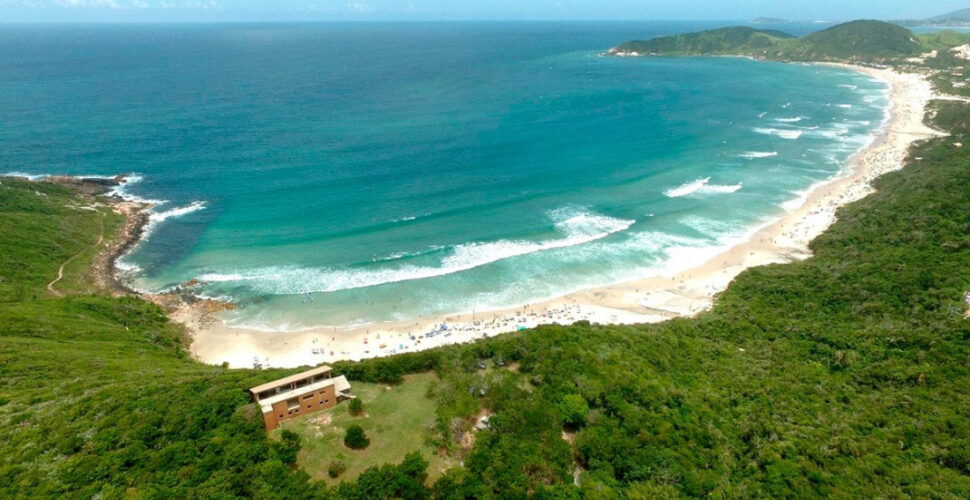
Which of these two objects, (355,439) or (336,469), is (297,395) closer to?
(355,439)

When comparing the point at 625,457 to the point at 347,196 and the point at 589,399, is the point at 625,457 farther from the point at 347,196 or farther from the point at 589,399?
the point at 347,196

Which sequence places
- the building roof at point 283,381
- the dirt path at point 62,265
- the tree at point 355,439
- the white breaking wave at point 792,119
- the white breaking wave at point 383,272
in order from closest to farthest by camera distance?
1. the tree at point 355,439
2. the building roof at point 283,381
3. the dirt path at point 62,265
4. the white breaking wave at point 383,272
5. the white breaking wave at point 792,119

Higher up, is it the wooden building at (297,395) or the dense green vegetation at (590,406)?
the wooden building at (297,395)

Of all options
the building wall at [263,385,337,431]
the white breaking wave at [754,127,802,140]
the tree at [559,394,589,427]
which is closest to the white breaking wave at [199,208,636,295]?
the building wall at [263,385,337,431]

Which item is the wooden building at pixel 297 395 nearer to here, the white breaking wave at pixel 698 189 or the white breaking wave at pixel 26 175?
the white breaking wave at pixel 698 189

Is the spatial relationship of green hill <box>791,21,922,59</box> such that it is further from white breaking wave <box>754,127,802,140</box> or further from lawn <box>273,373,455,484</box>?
lawn <box>273,373,455,484</box>

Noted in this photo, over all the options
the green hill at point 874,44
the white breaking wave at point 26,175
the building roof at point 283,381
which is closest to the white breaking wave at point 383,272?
the building roof at point 283,381
